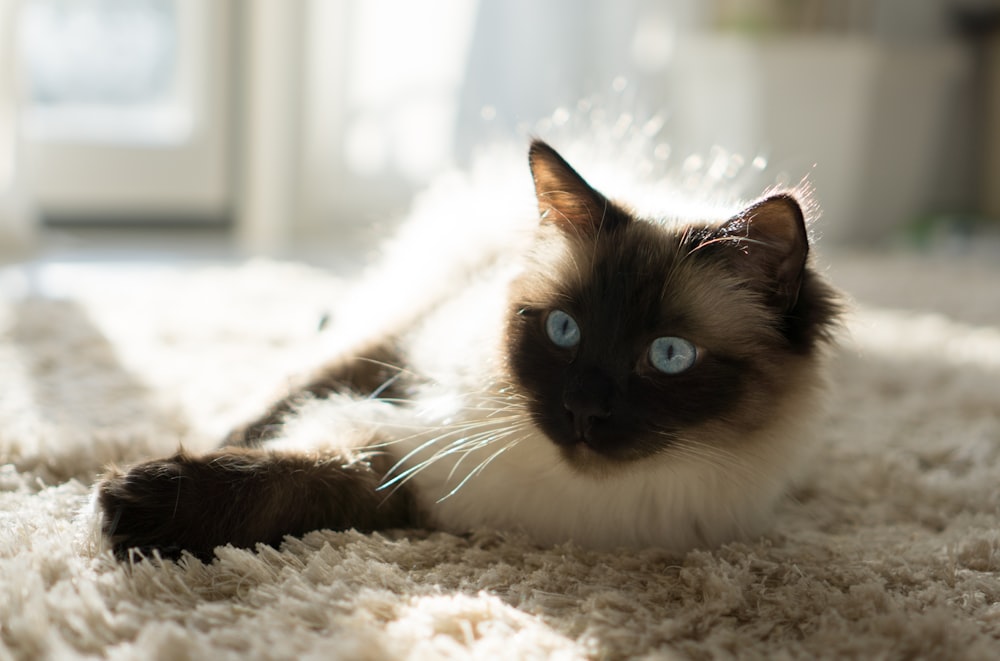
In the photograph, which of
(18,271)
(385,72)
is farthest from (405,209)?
(18,271)

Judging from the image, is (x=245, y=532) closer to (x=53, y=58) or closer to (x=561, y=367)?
(x=561, y=367)

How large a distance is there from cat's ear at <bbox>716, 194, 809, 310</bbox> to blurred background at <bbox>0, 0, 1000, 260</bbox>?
7.64 feet

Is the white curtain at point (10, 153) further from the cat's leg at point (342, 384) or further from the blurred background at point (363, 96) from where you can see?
the cat's leg at point (342, 384)

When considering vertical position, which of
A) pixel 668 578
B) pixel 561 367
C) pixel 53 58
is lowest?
pixel 668 578

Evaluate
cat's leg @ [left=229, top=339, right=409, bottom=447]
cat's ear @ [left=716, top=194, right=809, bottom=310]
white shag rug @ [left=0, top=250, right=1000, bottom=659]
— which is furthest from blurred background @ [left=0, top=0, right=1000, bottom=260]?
cat's ear @ [left=716, top=194, right=809, bottom=310]

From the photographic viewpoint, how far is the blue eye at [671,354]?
89 centimetres

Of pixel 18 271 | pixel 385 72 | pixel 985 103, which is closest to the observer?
pixel 18 271

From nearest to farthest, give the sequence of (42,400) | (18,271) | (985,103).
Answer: (42,400) → (18,271) → (985,103)

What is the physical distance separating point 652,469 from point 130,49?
3.05 m

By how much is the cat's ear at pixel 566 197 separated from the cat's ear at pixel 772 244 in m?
0.12

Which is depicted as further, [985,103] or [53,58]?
[985,103]

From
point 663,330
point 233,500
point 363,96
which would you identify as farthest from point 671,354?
point 363,96

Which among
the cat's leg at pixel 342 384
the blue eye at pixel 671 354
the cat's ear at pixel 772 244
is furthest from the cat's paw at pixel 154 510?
the cat's ear at pixel 772 244

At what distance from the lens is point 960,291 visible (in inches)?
102
